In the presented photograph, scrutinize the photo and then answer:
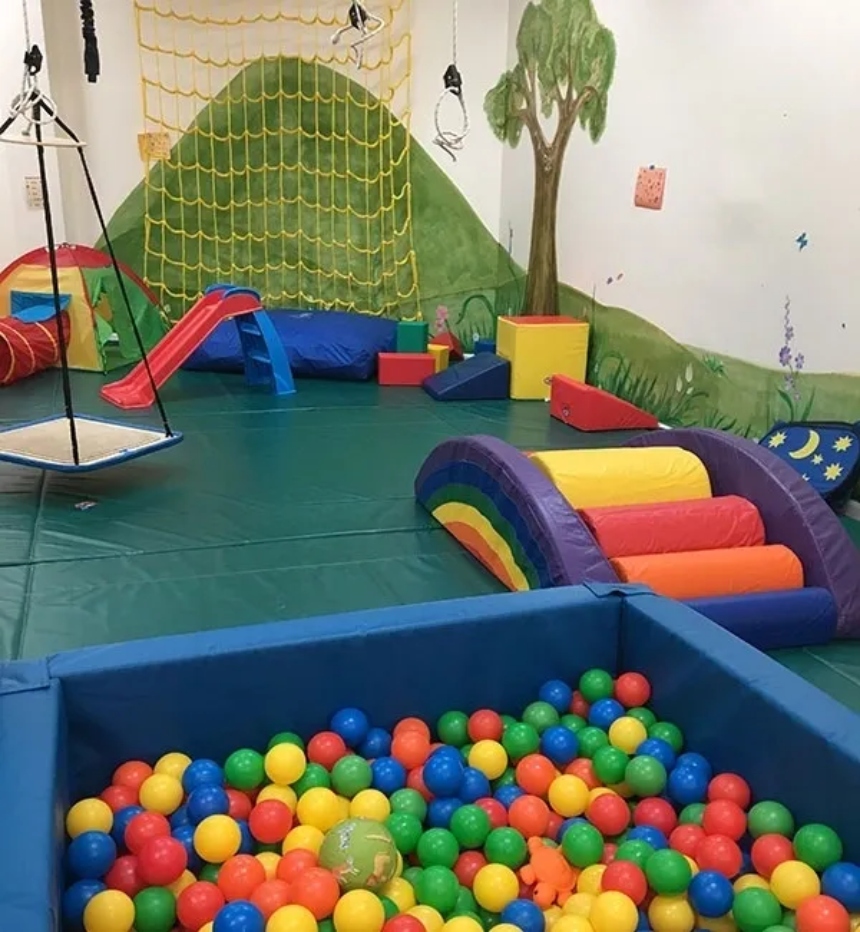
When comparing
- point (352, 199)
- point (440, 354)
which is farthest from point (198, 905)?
point (352, 199)

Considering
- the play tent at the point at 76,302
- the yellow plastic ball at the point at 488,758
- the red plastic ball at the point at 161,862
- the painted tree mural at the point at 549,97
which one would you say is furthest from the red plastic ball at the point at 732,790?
the play tent at the point at 76,302

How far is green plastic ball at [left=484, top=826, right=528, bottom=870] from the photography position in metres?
1.52

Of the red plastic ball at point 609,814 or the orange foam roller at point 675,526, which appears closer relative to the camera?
the red plastic ball at point 609,814

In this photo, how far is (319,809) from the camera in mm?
1556

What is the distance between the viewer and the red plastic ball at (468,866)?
1516mm

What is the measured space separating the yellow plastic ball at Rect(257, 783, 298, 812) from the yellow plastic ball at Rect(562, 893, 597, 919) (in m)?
0.47

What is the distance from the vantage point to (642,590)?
1.87 m

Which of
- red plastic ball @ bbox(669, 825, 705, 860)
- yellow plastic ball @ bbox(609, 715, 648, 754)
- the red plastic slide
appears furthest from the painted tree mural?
red plastic ball @ bbox(669, 825, 705, 860)

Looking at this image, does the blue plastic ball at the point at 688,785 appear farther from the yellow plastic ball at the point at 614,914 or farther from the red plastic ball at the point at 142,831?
the red plastic ball at the point at 142,831

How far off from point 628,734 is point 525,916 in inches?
17.5

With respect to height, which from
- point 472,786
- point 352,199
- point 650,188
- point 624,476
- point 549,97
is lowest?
point 472,786

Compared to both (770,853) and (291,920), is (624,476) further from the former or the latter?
(291,920)

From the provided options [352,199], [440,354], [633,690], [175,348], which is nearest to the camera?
[633,690]

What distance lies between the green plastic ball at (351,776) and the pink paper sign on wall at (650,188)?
11.5ft
